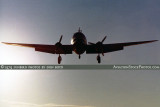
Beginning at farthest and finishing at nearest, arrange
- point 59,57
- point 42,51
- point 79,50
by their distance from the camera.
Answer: point 42,51 < point 59,57 < point 79,50

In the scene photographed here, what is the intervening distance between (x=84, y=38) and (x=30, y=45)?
7036 mm

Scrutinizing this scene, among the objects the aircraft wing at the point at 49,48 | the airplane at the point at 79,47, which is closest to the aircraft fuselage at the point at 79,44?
the airplane at the point at 79,47

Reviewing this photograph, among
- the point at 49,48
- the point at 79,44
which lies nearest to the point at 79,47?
the point at 79,44

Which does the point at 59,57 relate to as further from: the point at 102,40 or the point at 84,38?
the point at 102,40

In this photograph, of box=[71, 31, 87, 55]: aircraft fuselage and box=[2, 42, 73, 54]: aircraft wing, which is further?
box=[2, 42, 73, 54]: aircraft wing

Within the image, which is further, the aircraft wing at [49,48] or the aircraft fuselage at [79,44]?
the aircraft wing at [49,48]

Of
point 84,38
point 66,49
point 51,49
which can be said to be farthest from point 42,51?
point 84,38

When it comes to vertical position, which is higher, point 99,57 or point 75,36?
point 75,36

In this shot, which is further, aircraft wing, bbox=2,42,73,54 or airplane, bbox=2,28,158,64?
aircraft wing, bbox=2,42,73,54

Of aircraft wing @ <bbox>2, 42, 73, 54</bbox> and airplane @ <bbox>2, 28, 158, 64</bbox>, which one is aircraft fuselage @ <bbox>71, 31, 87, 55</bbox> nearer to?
airplane @ <bbox>2, 28, 158, 64</bbox>

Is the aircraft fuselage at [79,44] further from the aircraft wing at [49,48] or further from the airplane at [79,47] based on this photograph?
the aircraft wing at [49,48]

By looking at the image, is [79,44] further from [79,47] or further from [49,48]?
[49,48]

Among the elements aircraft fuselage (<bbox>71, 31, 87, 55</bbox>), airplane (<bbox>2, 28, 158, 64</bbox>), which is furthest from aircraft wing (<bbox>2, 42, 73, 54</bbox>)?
aircraft fuselage (<bbox>71, 31, 87, 55</bbox>)

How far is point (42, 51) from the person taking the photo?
29.6 meters
